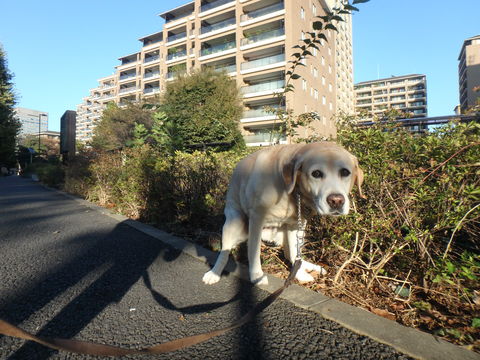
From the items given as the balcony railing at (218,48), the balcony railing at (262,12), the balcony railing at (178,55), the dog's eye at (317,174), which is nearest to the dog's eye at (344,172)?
the dog's eye at (317,174)

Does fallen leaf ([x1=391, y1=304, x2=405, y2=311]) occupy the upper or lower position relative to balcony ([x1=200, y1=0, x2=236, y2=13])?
lower

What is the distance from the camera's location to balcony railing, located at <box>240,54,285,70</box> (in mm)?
32541

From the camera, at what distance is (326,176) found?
168 cm

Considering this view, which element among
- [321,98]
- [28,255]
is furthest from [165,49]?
[28,255]

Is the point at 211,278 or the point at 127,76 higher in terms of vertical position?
the point at 127,76

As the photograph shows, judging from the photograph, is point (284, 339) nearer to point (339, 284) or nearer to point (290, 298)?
point (290, 298)

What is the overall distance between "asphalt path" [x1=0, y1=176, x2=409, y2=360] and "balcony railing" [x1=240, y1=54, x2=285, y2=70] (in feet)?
109

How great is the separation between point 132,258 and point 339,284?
92.3 inches

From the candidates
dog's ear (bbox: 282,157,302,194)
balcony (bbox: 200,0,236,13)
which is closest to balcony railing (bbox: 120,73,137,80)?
balcony (bbox: 200,0,236,13)

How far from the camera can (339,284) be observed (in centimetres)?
225

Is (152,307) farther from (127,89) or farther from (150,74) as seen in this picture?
(127,89)

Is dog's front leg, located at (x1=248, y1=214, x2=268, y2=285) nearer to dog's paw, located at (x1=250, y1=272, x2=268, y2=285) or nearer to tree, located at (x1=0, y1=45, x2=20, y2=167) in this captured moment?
dog's paw, located at (x1=250, y1=272, x2=268, y2=285)

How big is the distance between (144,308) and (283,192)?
139 cm

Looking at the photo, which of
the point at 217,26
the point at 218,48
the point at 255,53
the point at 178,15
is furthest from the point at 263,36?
the point at 178,15
